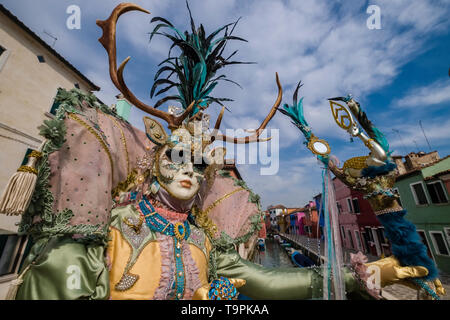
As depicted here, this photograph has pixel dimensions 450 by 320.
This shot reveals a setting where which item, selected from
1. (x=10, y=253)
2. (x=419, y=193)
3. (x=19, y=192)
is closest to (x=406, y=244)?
(x=19, y=192)

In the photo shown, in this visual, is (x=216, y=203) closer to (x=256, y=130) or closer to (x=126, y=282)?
(x=256, y=130)

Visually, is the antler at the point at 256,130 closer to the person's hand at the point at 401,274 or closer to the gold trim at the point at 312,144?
the gold trim at the point at 312,144

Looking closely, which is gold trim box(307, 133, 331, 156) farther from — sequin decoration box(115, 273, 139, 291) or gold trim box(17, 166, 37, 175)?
gold trim box(17, 166, 37, 175)

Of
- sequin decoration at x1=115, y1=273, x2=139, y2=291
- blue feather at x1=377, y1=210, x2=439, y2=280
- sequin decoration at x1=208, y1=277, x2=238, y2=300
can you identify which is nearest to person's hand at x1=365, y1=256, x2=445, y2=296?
blue feather at x1=377, y1=210, x2=439, y2=280

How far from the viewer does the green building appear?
10188mm

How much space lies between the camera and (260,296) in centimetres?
199

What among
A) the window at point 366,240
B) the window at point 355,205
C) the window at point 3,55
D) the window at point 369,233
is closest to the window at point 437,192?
the window at point 369,233

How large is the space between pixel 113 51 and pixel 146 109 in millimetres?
580

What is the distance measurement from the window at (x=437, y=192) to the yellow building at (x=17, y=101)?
18584 mm

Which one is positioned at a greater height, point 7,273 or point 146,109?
point 146,109

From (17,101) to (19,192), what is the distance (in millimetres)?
6907

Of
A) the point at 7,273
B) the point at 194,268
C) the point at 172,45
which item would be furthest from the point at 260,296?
the point at 7,273

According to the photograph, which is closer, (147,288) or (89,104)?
(147,288)
